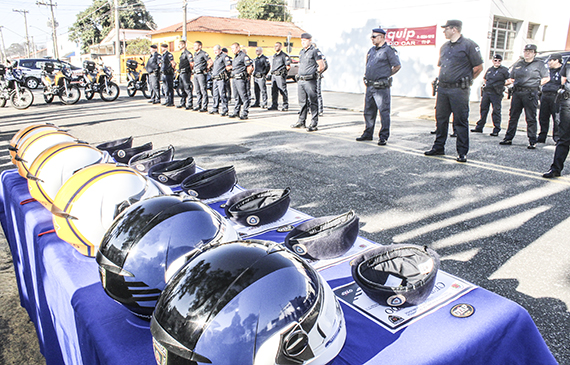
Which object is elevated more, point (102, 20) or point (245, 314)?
point (102, 20)

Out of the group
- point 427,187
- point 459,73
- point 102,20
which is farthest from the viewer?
point 102,20

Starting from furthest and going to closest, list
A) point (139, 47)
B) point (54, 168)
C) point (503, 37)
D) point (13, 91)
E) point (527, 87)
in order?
point (139, 47)
point (503, 37)
point (13, 91)
point (527, 87)
point (54, 168)

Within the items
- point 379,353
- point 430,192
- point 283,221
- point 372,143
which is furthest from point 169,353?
point 372,143

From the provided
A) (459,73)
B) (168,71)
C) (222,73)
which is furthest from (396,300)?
(168,71)

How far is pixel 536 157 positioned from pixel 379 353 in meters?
6.90

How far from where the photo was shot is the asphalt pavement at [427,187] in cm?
294

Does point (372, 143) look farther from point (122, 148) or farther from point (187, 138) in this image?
point (122, 148)

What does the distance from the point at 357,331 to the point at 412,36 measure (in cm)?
1733

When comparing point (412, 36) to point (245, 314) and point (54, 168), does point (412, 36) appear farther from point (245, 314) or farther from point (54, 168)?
point (245, 314)

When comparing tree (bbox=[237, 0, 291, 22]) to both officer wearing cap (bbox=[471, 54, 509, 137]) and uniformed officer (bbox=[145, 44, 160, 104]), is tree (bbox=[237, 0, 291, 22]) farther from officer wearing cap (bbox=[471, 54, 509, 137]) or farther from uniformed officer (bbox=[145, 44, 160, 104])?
officer wearing cap (bbox=[471, 54, 509, 137])

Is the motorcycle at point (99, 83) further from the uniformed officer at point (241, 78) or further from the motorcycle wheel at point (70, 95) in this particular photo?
the uniformed officer at point (241, 78)

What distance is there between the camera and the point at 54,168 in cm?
203

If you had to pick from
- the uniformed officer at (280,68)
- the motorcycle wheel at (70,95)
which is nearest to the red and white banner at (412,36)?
the uniformed officer at (280,68)

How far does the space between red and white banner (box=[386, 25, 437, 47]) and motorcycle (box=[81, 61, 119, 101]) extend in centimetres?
1190
